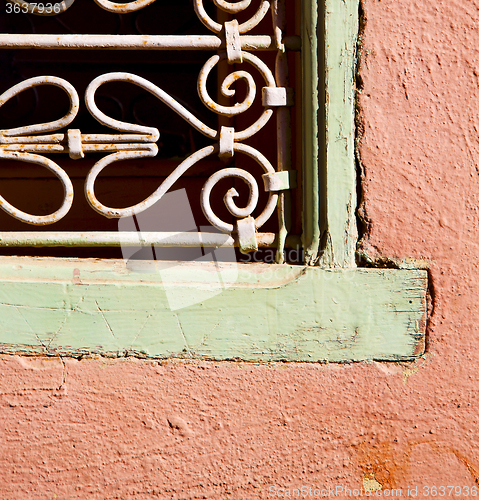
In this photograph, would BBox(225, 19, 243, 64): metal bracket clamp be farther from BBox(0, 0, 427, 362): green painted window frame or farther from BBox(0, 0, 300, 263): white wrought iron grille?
BBox(0, 0, 427, 362): green painted window frame

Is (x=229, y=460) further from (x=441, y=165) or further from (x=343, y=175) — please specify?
(x=441, y=165)

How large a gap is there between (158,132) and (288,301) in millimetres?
609

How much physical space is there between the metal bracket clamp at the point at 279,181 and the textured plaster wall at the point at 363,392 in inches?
8.5

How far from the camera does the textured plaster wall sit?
4.33ft

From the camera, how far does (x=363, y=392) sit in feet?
4.45

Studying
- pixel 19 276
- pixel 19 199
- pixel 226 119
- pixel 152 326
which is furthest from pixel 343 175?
pixel 19 199

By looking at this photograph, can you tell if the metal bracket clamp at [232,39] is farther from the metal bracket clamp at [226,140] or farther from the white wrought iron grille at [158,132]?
the metal bracket clamp at [226,140]

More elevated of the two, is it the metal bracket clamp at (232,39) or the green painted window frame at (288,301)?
the metal bracket clamp at (232,39)

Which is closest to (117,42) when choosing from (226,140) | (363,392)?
(226,140)

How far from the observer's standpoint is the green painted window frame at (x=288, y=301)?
1.33 m

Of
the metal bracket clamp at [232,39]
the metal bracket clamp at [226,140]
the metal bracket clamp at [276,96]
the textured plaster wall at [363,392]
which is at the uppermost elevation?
the metal bracket clamp at [232,39]

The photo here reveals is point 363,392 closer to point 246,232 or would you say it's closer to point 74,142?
point 246,232

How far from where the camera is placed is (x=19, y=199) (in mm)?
1983

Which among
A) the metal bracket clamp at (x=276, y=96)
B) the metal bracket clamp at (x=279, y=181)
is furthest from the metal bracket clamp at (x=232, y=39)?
the metal bracket clamp at (x=279, y=181)
